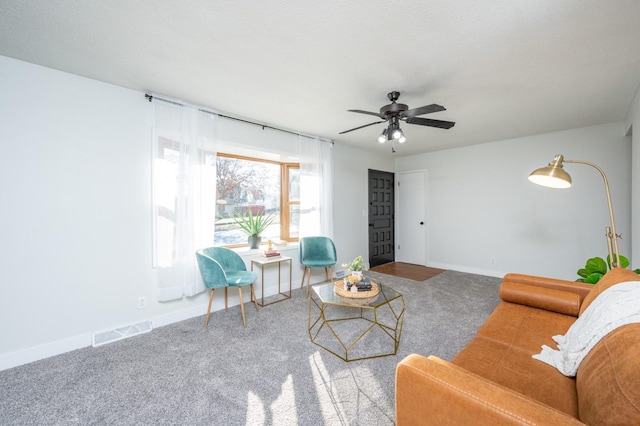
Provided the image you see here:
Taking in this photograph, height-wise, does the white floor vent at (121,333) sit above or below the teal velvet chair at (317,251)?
below

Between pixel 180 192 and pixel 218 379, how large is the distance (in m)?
1.92

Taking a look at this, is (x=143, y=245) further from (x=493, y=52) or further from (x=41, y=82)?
(x=493, y=52)

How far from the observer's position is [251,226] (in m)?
3.76

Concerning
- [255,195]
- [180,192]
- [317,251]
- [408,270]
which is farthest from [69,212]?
[408,270]

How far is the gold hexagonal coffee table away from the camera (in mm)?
2230

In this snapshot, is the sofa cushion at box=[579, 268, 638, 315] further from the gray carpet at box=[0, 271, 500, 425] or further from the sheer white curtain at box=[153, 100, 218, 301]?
the sheer white curtain at box=[153, 100, 218, 301]

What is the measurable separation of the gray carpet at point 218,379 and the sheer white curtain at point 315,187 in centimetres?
168

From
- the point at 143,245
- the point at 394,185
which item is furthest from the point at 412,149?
the point at 143,245

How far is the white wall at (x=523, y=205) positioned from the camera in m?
3.78

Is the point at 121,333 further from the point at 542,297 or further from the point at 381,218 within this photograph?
the point at 381,218

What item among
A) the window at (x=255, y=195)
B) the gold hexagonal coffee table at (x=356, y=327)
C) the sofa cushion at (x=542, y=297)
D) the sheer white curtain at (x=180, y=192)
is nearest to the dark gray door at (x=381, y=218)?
the window at (x=255, y=195)

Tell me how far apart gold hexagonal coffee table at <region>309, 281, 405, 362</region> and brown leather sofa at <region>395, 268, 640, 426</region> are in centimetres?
84

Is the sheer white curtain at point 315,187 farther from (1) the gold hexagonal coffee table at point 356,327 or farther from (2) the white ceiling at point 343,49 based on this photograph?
(1) the gold hexagonal coffee table at point 356,327

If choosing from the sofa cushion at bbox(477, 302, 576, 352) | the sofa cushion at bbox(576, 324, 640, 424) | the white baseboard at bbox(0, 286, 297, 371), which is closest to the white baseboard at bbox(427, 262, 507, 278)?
the sofa cushion at bbox(477, 302, 576, 352)
